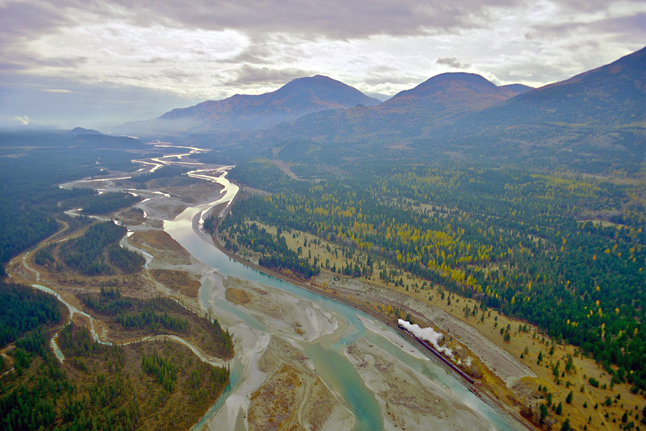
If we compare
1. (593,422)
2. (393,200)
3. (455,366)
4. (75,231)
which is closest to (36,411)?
(455,366)

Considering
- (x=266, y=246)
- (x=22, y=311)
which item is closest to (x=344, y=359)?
(x=266, y=246)

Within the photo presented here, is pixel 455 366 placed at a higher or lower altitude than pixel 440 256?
lower

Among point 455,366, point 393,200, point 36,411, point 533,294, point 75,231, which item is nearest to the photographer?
point 36,411

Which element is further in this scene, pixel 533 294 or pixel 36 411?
pixel 533 294

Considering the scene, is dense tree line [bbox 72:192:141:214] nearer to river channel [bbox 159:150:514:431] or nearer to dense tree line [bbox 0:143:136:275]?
dense tree line [bbox 0:143:136:275]

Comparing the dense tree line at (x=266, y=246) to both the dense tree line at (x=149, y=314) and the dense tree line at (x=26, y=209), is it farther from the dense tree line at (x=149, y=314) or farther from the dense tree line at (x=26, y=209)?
the dense tree line at (x=26, y=209)

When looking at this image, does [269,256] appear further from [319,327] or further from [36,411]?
[36,411]
